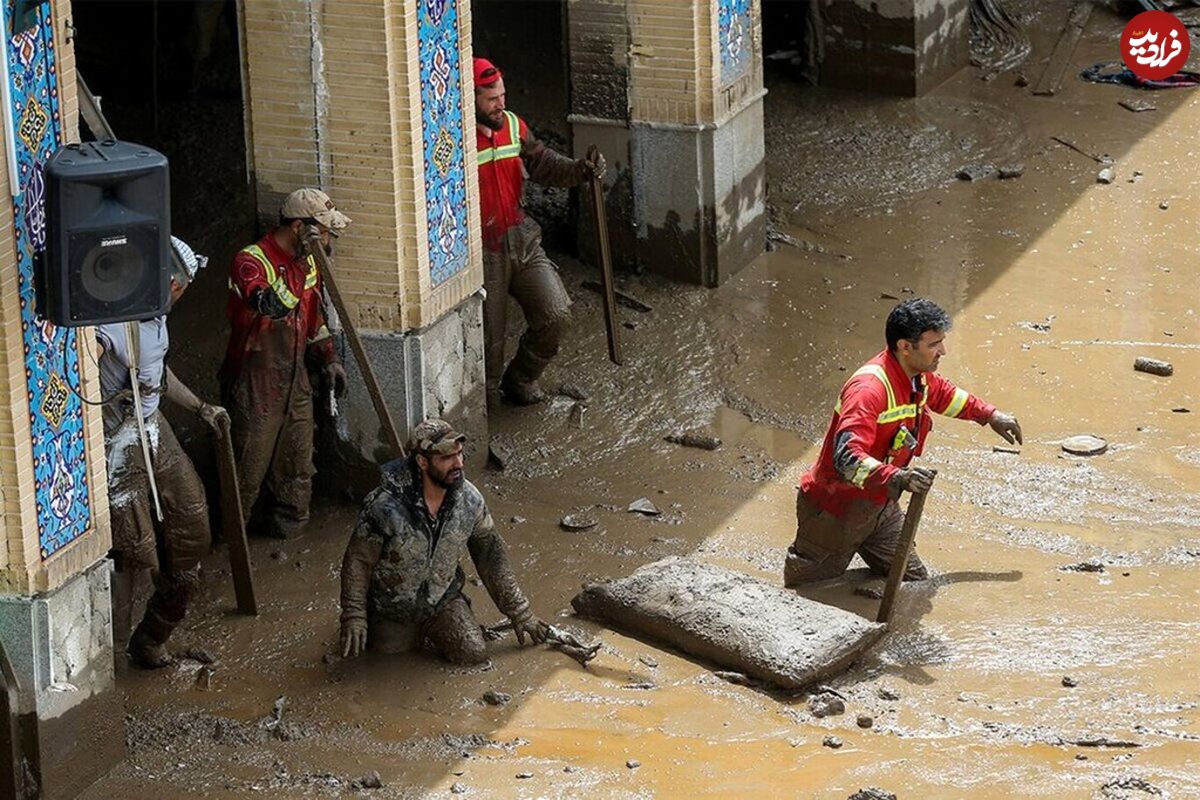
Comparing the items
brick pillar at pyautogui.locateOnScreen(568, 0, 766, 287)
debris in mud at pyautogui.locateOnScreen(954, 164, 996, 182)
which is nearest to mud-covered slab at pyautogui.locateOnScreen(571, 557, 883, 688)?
brick pillar at pyautogui.locateOnScreen(568, 0, 766, 287)

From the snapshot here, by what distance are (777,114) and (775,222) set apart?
1816 mm

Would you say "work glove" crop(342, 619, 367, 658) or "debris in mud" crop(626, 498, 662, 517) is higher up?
"work glove" crop(342, 619, 367, 658)

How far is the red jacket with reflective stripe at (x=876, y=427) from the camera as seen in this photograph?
8.72 metres

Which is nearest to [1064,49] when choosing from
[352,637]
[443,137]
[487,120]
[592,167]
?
[592,167]

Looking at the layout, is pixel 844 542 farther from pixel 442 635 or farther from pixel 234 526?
pixel 234 526

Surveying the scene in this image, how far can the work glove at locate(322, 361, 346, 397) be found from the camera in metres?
10.0

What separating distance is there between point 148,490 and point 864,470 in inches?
114

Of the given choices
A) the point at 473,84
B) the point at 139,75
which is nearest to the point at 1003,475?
the point at 473,84

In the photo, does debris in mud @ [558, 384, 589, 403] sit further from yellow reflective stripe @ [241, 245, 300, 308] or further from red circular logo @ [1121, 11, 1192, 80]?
red circular logo @ [1121, 11, 1192, 80]

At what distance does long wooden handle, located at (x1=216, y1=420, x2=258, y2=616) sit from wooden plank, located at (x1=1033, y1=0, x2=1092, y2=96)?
8399 millimetres

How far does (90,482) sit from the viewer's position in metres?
7.95

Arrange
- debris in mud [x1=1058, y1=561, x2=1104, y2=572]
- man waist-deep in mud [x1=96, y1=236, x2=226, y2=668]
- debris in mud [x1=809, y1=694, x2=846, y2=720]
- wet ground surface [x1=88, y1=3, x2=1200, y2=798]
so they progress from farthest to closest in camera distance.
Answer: debris in mud [x1=1058, y1=561, x2=1104, y2=572] → man waist-deep in mud [x1=96, y1=236, x2=226, y2=668] → debris in mud [x1=809, y1=694, x2=846, y2=720] → wet ground surface [x1=88, y1=3, x2=1200, y2=798]

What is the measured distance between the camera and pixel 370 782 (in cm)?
789

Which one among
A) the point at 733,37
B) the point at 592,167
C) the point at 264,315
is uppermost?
the point at 733,37
